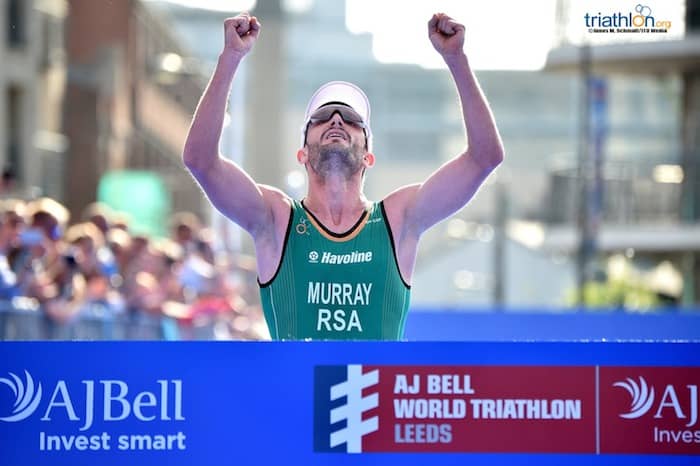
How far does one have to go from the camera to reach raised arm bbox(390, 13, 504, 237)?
565cm

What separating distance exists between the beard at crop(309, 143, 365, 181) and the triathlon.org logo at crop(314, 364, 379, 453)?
4.56 feet

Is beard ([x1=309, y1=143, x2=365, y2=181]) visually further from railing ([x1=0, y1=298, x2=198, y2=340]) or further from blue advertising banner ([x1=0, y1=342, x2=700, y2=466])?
railing ([x1=0, y1=298, x2=198, y2=340])

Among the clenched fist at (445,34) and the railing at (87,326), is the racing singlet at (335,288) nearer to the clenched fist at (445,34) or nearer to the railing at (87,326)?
the clenched fist at (445,34)

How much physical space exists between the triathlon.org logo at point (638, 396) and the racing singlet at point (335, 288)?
129cm

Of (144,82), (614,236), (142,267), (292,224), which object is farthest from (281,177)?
(292,224)

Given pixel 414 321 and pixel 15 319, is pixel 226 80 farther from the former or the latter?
pixel 414 321

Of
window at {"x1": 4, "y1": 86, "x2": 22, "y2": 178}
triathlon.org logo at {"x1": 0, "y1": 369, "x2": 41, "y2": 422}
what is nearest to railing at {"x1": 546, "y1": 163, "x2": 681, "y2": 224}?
window at {"x1": 4, "y1": 86, "x2": 22, "y2": 178}

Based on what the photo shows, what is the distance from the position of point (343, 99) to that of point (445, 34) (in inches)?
18.9

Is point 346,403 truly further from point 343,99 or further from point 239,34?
point 343,99

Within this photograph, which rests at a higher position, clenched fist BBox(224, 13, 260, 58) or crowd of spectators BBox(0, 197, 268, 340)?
crowd of spectators BBox(0, 197, 268, 340)

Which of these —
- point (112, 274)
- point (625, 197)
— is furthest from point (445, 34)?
point (625, 197)

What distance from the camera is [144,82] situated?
4719 centimetres

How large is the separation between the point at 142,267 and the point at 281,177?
136 ft


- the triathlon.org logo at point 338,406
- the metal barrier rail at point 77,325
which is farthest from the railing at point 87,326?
the triathlon.org logo at point 338,406
